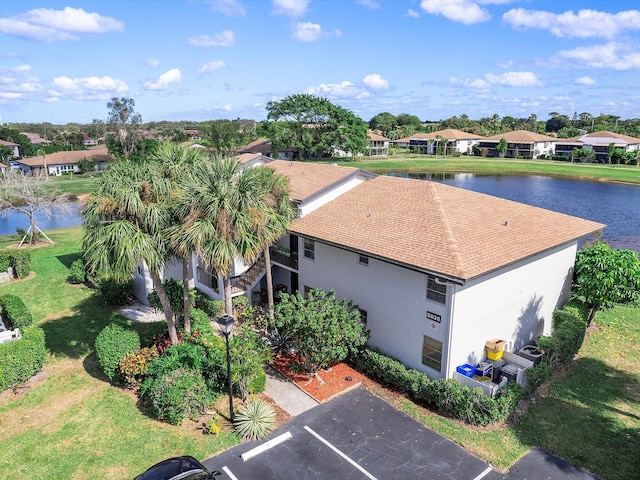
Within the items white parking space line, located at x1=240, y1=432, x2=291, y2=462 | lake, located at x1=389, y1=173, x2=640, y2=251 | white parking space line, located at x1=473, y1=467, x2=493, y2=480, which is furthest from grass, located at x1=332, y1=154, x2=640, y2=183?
white parking space line, located at x1=473, y1=467, x2=493, y2=480

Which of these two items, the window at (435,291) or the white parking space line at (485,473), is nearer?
the white parking space line at (485,473)

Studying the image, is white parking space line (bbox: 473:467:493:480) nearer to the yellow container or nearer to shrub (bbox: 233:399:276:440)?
the yellow container

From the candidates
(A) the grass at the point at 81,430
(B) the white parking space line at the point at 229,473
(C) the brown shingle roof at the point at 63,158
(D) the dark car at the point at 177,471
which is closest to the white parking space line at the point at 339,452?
(A) the grass at the point at 81,430

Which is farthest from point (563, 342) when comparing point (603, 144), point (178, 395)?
point (603, 144)

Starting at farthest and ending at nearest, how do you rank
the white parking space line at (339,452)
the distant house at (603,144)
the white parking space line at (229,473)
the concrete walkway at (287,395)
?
the distant house at (603,144) → the concrete walkway at (287,395) → the white parking space line at (339,452) → the white parking space line at (229,473)

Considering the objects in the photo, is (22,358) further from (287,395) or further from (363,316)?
(363,316)

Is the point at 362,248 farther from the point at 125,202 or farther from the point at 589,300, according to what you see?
the point at 589,300

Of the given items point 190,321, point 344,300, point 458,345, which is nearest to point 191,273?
point 190,321

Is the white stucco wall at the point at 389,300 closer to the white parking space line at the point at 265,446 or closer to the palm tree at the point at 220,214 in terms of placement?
the palm tree at the point at 220,214
